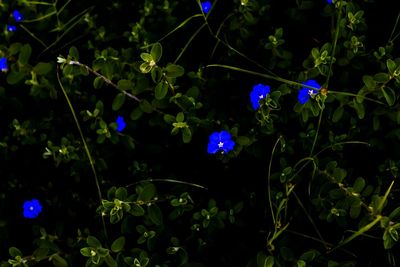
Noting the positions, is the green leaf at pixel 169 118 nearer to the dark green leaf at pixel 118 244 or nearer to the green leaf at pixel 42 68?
the dark green leaf at pixel 118 244

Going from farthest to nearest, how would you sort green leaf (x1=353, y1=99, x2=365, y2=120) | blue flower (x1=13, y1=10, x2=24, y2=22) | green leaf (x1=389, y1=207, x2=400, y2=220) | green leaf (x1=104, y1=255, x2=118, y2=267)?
blue flower (x1=13, y1=10, x2=24, y2=22), green leaf (x1=353, y1=99, x2=365, y2=120), green leaf (x1=104, y1=255, x2=118, y2=267), green leaf (x1=389, y1=207, x2=400, y2=220)

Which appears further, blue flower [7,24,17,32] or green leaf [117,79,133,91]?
blue flower [7,24,17,32]

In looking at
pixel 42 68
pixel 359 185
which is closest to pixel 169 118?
pixel 42 68

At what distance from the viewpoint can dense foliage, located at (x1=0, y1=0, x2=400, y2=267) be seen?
2.07 meters

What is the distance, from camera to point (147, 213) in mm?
2139

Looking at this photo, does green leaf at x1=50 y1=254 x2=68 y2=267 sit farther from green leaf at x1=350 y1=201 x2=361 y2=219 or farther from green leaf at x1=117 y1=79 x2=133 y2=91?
green leaf at x1=350 y1=201 x2=361 y2=219

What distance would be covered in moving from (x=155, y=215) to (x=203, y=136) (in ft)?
1.74

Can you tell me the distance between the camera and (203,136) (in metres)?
2.41

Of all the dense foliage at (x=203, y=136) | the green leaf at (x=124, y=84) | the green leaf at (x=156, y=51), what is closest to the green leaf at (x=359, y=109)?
the dense foliage at (x=203, y=136)

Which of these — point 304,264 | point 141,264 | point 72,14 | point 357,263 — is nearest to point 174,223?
point 141,264

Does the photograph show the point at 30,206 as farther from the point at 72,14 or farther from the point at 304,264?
the point at 304,264

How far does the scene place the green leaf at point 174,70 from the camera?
2025 millimetres

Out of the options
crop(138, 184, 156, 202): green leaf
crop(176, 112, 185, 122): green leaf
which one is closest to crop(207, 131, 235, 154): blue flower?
crop(176, 112, 185, 122): green leaf

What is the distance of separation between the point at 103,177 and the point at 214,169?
572 millimetres
